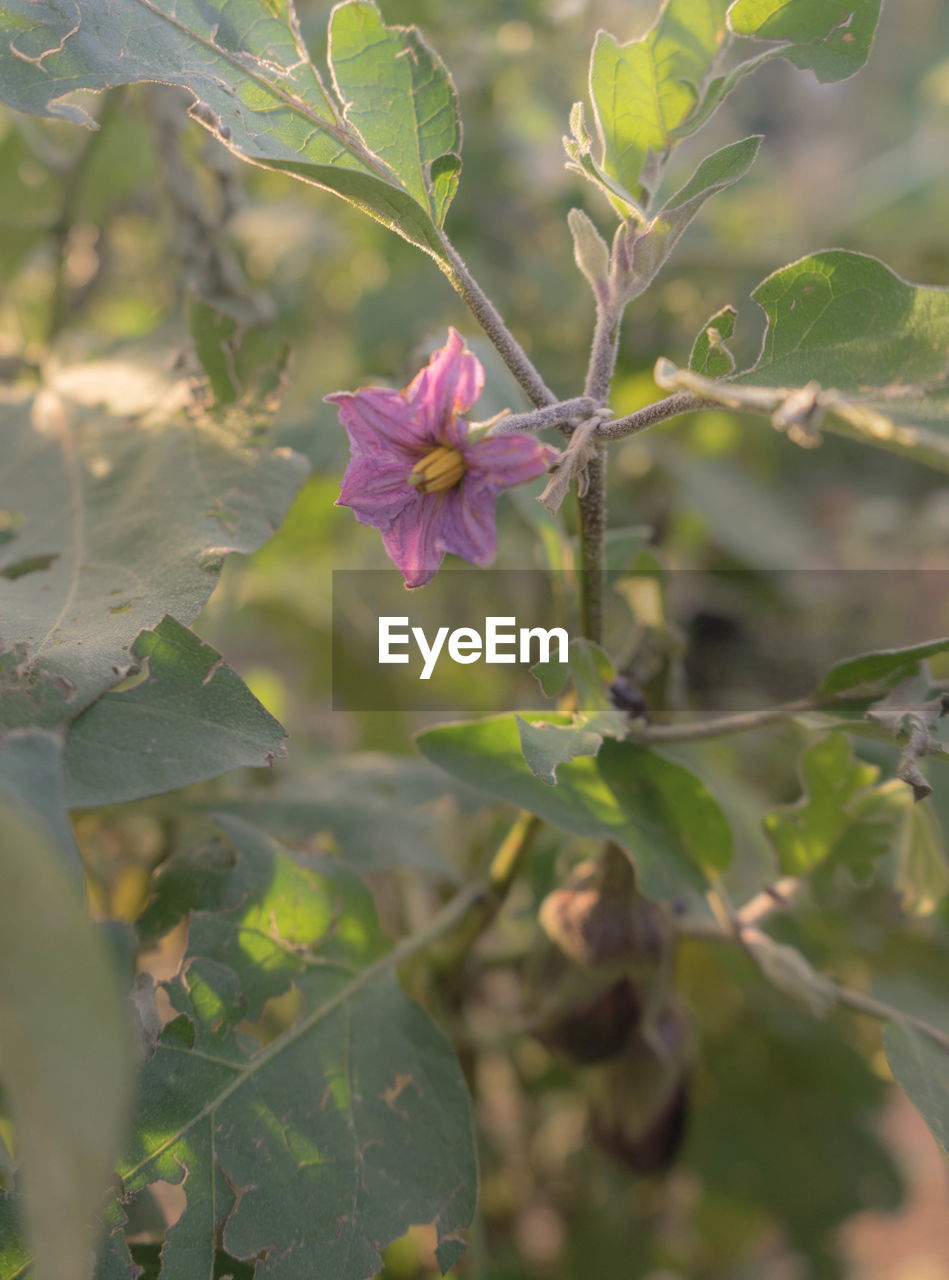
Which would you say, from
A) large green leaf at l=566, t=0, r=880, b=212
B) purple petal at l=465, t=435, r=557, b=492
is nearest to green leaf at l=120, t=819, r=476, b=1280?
purple petal at l=465, t=435, r=557, b=492

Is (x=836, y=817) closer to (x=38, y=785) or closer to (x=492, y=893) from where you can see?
(x=492, y=893)

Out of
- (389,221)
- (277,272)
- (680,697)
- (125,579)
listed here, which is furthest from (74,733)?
(277,272)

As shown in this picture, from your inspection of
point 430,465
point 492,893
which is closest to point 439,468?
point 430,465

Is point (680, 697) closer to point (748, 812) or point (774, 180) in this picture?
point (748, 812)

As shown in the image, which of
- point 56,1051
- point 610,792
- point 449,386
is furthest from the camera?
point 610,792

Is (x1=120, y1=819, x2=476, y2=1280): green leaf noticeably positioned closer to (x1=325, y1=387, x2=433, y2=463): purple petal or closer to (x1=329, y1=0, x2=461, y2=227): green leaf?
(x1=325, y1=387, x2=433, y2=463): purple petal

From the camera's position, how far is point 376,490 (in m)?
0.49

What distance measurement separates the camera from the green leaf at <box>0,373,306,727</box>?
464 mm

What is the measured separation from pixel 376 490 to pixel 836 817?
0.36m

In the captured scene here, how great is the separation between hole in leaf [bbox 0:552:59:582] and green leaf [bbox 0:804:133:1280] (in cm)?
37

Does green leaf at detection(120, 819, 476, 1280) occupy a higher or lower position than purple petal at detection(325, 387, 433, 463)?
lower

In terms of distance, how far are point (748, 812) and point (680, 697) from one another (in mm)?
263

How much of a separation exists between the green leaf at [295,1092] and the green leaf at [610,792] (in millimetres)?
142

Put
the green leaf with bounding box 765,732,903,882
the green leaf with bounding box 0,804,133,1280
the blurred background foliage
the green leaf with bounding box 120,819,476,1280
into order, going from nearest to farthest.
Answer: the green leaf with bounding box 0,804,133,1280, the green leaf with bounding box 120,819,476,1280, the green leaf with bounding box 765,732,903,882, the blurred background foliage
